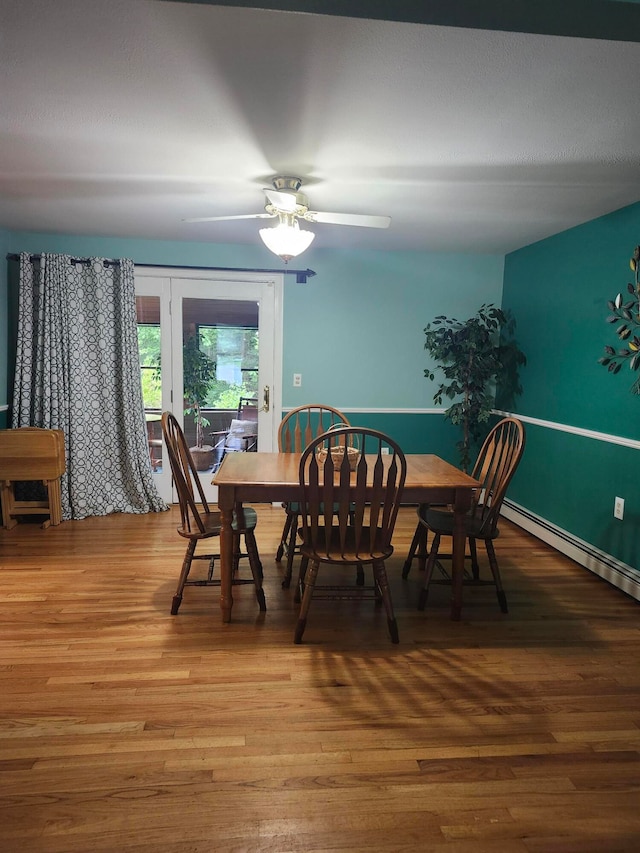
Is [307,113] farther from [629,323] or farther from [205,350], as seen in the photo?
[205,350]

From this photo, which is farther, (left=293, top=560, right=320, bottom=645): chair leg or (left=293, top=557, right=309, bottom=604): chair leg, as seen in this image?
(left=293, top=557, right=309, bottom=604): chair leg

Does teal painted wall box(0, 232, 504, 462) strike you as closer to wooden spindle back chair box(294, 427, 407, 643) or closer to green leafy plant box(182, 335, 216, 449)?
green leafy plant box(182, 335, 216, 449)

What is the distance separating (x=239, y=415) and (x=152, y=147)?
2.50 m

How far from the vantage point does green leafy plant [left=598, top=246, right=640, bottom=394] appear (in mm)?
2711

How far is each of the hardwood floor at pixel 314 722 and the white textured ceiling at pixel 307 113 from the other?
7.07 feet

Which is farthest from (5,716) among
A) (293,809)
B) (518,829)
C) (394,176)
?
(394,176)

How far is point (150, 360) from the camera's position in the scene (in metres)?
4.42

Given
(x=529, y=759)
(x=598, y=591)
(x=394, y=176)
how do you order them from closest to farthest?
(x=529, y=759) < (x=394, y=176) < (x=598, y=591)

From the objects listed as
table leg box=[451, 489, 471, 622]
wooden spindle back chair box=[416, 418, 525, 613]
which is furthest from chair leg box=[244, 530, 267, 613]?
table leg box=[451, 489, 471, 622]

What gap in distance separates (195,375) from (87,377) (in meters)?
0.83

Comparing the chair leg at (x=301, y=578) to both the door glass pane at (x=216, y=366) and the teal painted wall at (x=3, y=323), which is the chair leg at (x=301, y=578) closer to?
the door glass pane at (x=216, y=366)

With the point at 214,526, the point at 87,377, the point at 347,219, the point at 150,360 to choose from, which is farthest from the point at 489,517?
the point at 87,377

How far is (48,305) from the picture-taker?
3971 mm

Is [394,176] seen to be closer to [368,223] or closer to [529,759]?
[368,223]
